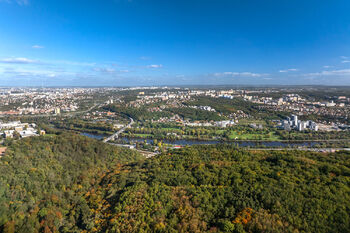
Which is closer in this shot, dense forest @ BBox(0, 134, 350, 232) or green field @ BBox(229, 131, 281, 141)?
dense forest @ BBox(0, 134, 350, 232)

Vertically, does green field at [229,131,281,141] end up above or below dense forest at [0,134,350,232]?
below

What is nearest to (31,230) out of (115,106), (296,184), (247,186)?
(247,186)

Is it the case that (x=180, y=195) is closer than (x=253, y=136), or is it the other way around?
(x=180, y=195)

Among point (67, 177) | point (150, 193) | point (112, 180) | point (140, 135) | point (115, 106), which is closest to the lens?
point (150, 193)

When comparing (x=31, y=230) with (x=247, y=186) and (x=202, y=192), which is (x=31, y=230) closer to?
(x=202, y=192)

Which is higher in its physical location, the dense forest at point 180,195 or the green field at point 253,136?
the dense forest at point 180,195

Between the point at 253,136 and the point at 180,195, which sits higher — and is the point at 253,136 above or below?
below

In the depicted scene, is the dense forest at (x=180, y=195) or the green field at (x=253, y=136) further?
the green field at (x=253, y=136)

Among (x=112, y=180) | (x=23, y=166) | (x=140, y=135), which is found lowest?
(x=140, y=135)
